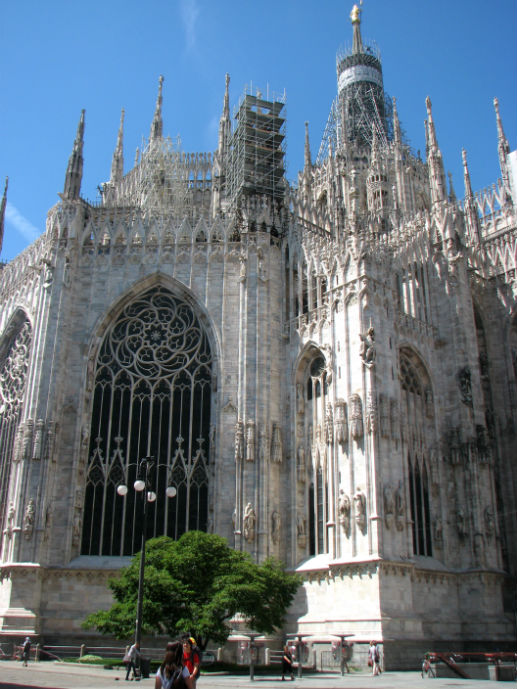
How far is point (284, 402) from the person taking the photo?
36.7 meters

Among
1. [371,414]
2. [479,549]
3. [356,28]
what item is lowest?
[479,549]

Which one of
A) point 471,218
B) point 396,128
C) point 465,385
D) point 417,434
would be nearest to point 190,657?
point 417,434

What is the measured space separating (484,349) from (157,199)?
26707mm

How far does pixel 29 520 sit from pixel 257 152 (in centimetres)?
2753

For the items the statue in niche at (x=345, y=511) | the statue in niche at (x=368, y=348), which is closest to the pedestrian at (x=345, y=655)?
the statue in niche at (x=345, y=511)

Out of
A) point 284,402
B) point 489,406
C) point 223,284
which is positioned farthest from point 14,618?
point 489,406

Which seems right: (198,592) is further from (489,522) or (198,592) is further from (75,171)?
(75,171)

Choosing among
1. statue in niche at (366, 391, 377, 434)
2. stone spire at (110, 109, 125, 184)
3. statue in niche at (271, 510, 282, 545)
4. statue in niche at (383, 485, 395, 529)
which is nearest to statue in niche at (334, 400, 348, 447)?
statue in niche at (366, 391, 377, 434)

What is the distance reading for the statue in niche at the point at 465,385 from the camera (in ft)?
117

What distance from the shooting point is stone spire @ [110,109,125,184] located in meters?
63.7

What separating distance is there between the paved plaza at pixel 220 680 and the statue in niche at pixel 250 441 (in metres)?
11.3

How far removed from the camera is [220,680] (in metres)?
21.6

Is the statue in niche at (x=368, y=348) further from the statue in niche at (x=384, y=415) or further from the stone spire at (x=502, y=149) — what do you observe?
the stone spire at (x=502, y=149)

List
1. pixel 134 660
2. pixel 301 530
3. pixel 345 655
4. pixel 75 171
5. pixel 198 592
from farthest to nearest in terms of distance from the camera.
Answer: pixel 75 171, pixel 301 530, pixel 345 655, pixel 198 592, pixel 134 660
